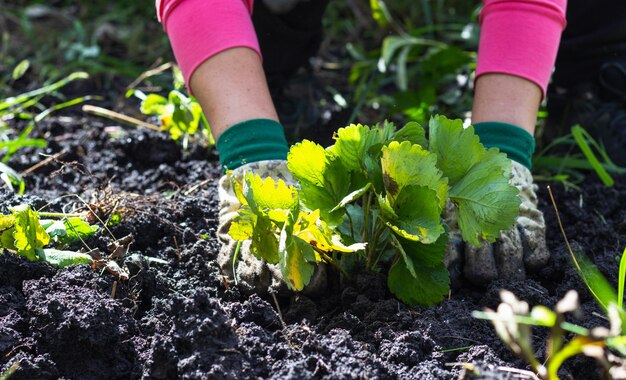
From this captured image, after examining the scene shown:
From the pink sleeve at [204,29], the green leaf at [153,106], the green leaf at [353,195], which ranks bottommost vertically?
the green leaf at [153,106]

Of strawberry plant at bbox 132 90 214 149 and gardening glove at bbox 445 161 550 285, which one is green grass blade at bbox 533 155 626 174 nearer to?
gardening glove at bbox 445 161 550 285

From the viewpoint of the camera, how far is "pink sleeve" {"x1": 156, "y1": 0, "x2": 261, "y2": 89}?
1740mm

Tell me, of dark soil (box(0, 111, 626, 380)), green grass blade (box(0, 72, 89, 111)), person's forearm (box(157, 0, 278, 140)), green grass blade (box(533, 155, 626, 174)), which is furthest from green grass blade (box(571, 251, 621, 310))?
green grass blade (box(0, 72, 89, 111))

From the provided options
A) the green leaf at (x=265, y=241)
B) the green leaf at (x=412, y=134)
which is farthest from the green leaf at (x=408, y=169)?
the green leaf at (x=265, y=241)

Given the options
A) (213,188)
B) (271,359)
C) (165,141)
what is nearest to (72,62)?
(165,141)

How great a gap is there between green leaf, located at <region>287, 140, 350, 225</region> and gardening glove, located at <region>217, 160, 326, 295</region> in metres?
0.11

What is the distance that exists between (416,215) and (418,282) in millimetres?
158

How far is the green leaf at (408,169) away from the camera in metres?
1.33

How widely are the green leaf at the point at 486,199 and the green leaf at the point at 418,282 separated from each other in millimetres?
90

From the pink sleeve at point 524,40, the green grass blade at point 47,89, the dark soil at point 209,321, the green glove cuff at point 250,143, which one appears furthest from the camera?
the green grass blade at point 47,89

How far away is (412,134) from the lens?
1472 mm

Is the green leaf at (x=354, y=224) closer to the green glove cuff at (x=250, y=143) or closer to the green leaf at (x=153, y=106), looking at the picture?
the green glove cuff at (x=250, y=143)

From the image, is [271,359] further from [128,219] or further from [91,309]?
[128,219]

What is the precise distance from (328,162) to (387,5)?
2137mm
